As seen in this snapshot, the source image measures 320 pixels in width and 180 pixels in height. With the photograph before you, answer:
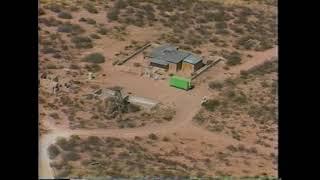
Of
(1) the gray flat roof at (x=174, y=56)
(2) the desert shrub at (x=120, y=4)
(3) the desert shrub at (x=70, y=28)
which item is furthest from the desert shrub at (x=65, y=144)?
(2) the desert shrub at (x=120, y=4)

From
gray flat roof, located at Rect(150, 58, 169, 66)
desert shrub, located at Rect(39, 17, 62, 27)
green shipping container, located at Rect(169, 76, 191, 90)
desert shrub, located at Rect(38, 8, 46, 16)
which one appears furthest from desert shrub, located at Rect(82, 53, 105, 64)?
desert shrub, located at Rect(38, 8, 46, 16)

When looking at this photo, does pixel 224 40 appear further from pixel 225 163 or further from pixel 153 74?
pixel 225 163

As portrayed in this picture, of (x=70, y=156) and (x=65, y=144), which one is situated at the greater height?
(x=65, y=144)

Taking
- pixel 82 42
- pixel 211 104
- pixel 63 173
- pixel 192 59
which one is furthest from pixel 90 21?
pixel 63 173

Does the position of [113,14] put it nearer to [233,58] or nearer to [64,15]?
[64,15]

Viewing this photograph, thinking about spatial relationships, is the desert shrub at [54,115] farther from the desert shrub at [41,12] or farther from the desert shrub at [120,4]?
the desert shrub at [120,4]

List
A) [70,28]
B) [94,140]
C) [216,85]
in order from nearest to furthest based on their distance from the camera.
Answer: [94,140] < [216,85] < [70,28]

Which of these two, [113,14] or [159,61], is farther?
[113,14]
